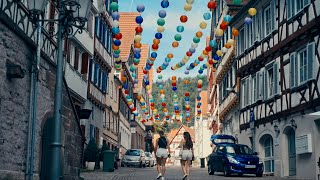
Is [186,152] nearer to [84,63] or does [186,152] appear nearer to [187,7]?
[187,7]

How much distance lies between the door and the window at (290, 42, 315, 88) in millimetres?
2497

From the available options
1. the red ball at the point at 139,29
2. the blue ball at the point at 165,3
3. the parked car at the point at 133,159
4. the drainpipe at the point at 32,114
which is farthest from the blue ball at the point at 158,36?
the parked car at the point at 133,159

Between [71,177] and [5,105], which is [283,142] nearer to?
[71,177]

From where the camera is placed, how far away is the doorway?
23844 millimetres

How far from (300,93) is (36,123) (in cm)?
1175

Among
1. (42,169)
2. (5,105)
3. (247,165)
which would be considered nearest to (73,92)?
(247,165)

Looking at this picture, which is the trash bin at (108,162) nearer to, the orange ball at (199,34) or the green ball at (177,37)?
the green ball at (177,37)

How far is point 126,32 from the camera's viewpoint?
57781mm

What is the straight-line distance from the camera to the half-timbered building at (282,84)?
20.9 m

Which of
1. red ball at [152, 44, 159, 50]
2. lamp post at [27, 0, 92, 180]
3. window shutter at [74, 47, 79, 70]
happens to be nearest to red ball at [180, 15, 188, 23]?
red ball at [152, 44, 159, 50]

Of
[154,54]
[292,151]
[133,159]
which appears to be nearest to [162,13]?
[154,54]

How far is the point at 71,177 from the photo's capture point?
55.4ft

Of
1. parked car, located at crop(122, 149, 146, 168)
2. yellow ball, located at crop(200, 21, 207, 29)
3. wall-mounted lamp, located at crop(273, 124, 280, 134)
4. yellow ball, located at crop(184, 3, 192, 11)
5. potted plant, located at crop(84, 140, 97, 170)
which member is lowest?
parked car, located at crop(122, 149, 146, 168)

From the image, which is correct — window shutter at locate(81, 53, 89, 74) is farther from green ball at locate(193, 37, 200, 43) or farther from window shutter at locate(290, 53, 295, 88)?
window shutter at locate(290, 53, 295, 88)
